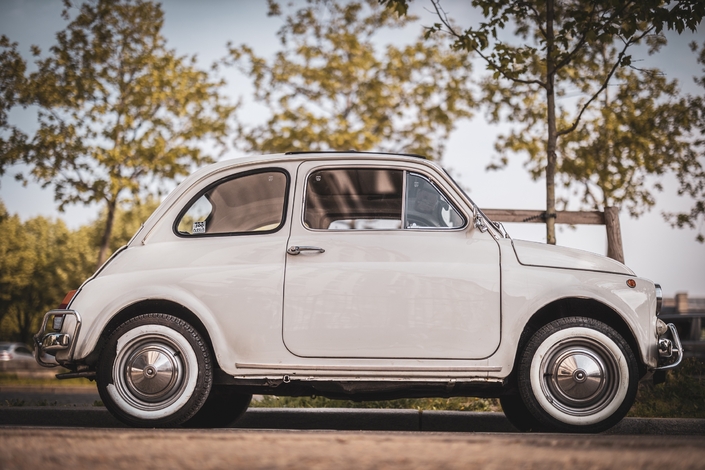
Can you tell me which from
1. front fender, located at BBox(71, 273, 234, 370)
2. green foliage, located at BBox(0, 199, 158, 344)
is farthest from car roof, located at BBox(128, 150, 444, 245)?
green foliage, located at BBox(0, 199, 158, 344)

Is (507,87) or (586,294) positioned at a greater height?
(507,87)

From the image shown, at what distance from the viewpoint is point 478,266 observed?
4.66 m

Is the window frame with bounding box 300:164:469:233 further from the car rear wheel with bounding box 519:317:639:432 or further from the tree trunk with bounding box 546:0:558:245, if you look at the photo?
the tree trunk with bounding box 546:0:558:245

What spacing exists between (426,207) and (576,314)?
1.29 m

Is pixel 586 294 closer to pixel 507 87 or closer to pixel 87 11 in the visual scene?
pixel 507 87

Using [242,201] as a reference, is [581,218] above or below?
above

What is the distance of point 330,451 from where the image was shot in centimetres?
304

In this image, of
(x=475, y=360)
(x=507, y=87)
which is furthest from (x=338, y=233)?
(x=507, y=87)

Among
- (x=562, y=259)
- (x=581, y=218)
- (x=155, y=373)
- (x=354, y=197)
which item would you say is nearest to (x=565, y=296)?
(x=562, y=259)

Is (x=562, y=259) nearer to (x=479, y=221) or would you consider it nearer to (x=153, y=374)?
(x=479, y=221)

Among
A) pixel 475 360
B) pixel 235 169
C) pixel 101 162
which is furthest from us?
pixel 101 162

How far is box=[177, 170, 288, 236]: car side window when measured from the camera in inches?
199

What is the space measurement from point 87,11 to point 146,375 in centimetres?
1478

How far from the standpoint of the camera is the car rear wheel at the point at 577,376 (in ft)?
14.8
